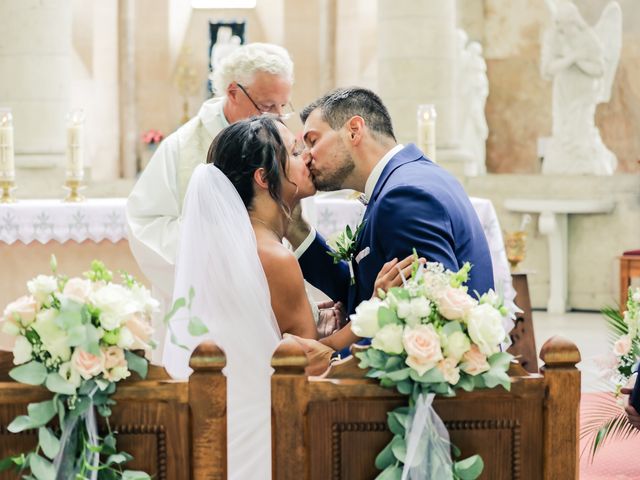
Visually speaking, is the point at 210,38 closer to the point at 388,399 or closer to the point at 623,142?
the point at 623,142

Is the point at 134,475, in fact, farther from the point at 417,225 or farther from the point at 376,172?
the point at 376,172

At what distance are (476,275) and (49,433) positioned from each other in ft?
4.90

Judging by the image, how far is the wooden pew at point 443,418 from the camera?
2570mm

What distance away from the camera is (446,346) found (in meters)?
2.56

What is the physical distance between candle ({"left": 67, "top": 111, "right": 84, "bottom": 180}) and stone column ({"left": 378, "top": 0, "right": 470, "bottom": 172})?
4.26 metres

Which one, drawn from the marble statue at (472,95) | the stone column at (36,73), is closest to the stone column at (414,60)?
the marble statue at (472,95)

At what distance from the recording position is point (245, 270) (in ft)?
11.1

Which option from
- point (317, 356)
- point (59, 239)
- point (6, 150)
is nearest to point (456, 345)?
point (317, 356)

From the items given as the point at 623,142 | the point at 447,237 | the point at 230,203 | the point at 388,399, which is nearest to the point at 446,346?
the point at 388,399

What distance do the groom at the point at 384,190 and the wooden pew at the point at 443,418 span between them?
659 mm

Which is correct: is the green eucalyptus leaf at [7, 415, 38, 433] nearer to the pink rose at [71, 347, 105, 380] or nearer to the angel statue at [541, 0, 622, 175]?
the pink rose at [71, 347, 105, 380]

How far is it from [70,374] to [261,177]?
120 cm

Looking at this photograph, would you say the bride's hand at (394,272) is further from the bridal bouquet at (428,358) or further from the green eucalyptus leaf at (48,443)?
the green eucalyptus leaf at (48,443)

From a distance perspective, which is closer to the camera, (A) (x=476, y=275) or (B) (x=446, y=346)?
(B) (x=446, y=346)
